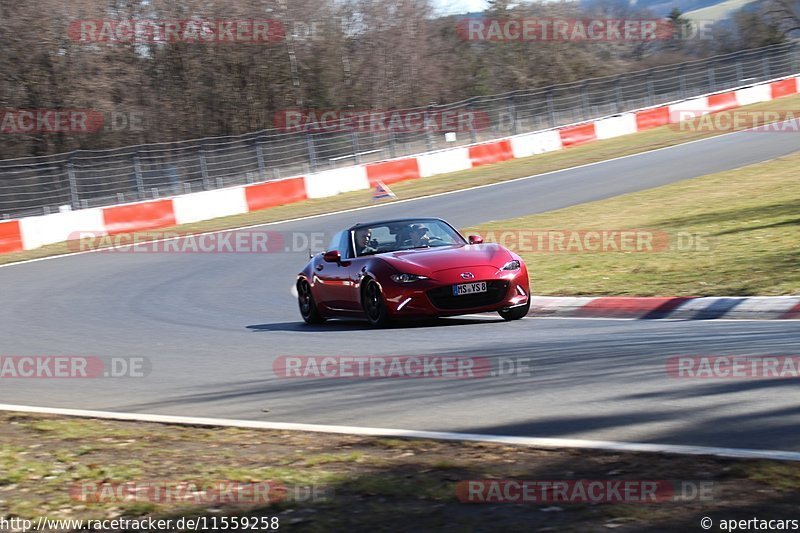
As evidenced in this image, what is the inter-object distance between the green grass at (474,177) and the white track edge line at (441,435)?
18.0 metres

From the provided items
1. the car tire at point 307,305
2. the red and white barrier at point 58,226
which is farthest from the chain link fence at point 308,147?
the car tire at point 307,305

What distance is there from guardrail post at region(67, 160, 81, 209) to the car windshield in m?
17.7

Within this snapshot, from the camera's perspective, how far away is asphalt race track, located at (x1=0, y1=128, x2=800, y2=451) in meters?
7.09

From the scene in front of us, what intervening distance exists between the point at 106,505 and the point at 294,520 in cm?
107

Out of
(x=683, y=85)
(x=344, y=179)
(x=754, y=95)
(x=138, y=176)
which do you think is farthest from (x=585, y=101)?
(x=138, y=176)

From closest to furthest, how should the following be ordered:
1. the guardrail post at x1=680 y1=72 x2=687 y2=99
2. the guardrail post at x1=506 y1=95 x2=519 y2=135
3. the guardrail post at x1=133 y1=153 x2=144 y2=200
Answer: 1. the guardrail post at x1=133 y1=153 x2=144 y2=200
2. the guardrail post at x1=506 y1=95 x2=519 y2=135
3. the guardrail post at x1=680 y1=72 x2=687 y2=99

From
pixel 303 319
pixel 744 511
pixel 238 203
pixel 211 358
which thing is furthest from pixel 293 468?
pixel 238 203

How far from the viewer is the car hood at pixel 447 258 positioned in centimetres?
1304

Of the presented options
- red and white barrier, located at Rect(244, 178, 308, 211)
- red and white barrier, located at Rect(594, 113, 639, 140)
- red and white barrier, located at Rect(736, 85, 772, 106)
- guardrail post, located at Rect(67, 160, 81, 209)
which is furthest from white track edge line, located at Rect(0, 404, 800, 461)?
red and white barrier, located at Rect(736, 85, 772, 106)

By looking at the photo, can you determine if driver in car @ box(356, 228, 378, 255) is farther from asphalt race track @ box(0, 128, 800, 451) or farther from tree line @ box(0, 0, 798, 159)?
tree line @ box(0, 0, 798, 159)

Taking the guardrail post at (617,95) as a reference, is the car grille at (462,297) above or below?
below

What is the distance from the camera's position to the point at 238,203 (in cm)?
3281

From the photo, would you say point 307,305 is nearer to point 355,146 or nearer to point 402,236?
point 402,236

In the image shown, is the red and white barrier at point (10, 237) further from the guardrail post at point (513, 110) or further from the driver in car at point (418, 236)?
the guardrail post at point (513, 110)
